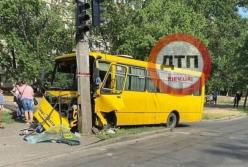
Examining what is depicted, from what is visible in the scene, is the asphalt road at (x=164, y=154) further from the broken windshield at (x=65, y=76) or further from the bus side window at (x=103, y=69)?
the broken windshield at (x=65, y=76)

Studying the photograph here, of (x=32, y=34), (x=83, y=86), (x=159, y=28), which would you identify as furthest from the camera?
(x=32, y=34)

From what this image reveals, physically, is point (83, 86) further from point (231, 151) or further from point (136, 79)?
point (231, 151)

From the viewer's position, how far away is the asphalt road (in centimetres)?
1202

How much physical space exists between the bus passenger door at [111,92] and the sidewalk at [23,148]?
142cm

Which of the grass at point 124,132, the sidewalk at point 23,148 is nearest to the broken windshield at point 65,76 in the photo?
the grass at point 124,132

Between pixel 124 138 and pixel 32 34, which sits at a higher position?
pixel 32 34

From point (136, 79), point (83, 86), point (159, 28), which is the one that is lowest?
point (83, 86)

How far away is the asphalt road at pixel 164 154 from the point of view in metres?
12.0

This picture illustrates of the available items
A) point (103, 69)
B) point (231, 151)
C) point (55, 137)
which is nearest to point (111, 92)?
point (103, 69)

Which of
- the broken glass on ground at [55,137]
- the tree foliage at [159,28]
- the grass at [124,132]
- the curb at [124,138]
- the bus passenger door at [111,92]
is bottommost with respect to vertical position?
the curb at [124,138]

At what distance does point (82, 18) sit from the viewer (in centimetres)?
1652

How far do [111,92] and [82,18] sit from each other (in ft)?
9.67

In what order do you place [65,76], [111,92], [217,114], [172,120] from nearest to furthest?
[111,92] → [65,76] → [172,120] → [217,114]

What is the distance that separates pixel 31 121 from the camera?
19.4 metres
